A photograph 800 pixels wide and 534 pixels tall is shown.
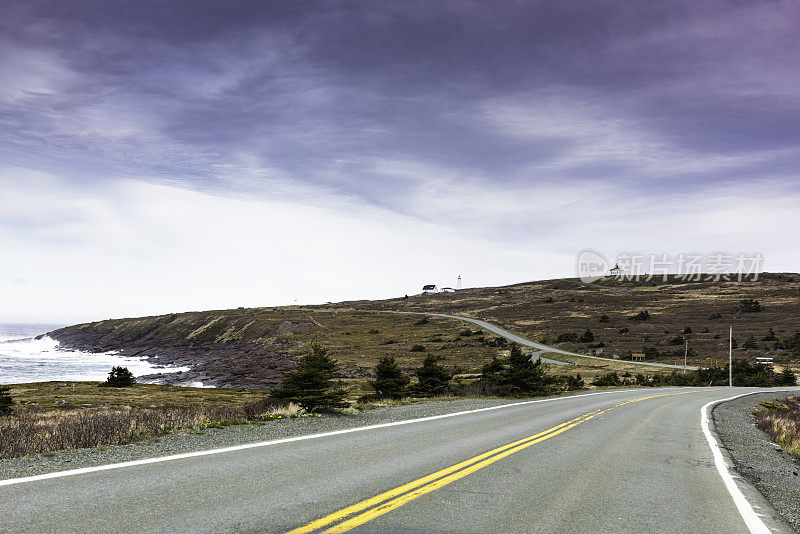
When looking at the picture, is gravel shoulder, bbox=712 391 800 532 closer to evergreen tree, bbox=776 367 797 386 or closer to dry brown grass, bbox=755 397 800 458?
dry brown grass, bbox=755 397 800 458

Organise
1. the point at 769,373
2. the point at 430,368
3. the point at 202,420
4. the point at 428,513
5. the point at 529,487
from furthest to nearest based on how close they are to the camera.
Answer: the point at 769,373, the point at 430,368, the point at 202,420, the point at 529,487, the point at 428,513

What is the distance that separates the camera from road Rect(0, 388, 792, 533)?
4887 mm

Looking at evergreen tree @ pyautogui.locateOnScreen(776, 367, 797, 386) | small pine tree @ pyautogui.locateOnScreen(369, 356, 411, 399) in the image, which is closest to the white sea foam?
small pine tree @ pyautogui.locateOnScreen(369, 356, 411, 399)

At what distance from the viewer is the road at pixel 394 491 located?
4.89 meters

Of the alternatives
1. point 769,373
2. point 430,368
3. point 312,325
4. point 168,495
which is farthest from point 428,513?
point 312,325

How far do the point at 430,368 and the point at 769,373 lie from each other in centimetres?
4368

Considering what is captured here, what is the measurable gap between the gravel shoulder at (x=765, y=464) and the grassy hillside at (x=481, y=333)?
129 feet

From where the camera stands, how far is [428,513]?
5.26 m

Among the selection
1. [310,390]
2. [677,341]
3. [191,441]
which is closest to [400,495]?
[191,441]

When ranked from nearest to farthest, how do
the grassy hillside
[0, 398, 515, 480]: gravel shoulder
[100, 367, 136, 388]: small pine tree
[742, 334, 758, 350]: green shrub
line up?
[0, 398, 515, 480]: gravel shoulder, [100, 367, 136, 388]: small pine tree, [742, 334, 758, 350]: green shrub, the grassy hillside

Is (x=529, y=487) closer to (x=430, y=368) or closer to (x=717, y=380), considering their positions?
(x=430, y=368)

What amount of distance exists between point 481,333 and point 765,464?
2975 inches

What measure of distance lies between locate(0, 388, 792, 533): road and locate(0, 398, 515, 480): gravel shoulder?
708 millimetres

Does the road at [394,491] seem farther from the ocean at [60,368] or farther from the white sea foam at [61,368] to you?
the ocean at [60,368]
